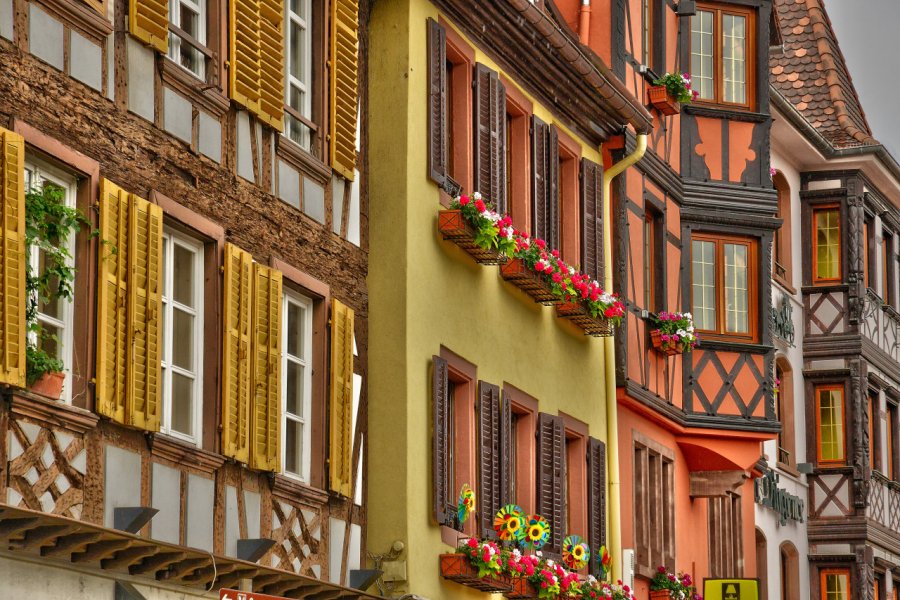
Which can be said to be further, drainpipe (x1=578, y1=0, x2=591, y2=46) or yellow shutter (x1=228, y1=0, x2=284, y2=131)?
drainpipe (x1=578, y1=0, x2=591, y2=46)

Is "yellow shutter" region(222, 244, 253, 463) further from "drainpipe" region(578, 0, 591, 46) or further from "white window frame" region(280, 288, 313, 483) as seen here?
"drainpipe" region(578, 0, 591, 46)

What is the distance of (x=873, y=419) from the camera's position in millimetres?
35500

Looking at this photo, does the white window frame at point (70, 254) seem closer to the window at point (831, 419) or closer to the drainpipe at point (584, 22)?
the drainpipe at point (584, 22)

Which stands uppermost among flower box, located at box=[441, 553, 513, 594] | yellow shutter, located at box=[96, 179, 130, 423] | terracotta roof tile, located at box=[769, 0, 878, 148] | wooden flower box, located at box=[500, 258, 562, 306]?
terracotta roof tile, located at box=[769, 0, 878, 148]

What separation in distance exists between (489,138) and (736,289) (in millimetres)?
7607

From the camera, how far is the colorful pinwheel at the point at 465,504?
18125 mm

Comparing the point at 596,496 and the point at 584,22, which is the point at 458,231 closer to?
the point at 596,496

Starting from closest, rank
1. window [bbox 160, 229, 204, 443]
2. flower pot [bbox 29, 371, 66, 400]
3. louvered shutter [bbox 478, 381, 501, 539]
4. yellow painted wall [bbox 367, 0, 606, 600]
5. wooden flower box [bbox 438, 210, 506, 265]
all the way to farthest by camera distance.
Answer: flower pot [bbox 29, 371, 66, 400] → window [bbox 160, 229, 204, 443] → yellow painted wall [bbox 367, 0, 606, 600] → wooden flower box [bbox 438, 210, 506, 265] → louvered shutter [bbox 478, 381, 501, 539]

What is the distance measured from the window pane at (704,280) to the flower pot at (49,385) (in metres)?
14.8

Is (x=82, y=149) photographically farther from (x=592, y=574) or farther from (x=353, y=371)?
(x=592, y=574)

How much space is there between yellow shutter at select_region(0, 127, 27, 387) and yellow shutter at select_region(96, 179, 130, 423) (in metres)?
1.01

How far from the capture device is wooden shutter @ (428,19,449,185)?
18.3 m

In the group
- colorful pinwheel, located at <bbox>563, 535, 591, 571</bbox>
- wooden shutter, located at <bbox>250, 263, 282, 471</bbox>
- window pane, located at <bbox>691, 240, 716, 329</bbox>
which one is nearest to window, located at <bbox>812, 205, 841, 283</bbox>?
window pane, located at <bbox>691, 240, 716, 329</bbox>

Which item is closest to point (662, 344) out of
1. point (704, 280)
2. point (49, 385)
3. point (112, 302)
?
point (704, 280)
